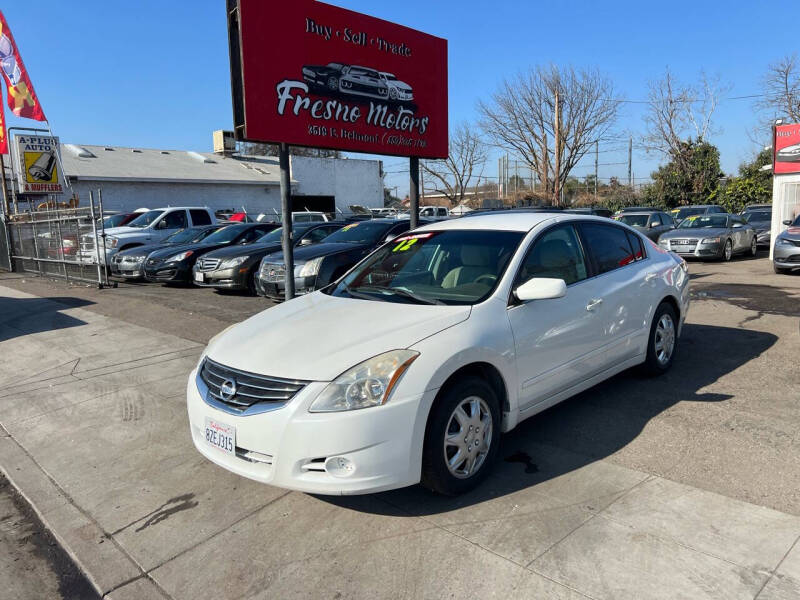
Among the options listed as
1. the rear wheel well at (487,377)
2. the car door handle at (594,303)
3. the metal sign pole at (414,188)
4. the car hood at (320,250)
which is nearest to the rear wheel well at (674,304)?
the car door handle at (594,303)

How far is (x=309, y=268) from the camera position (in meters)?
9.49

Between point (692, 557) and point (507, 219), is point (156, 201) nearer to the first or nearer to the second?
point (507, 219)

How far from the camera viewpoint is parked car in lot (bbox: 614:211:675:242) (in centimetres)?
1641

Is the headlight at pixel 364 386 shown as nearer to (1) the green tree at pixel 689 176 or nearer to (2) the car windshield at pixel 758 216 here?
(2) the car windshield at pixel 758 216

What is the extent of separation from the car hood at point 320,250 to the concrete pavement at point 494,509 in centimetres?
433

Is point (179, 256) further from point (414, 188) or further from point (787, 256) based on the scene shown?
point (787, 256)

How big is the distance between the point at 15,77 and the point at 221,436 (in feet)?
57.5

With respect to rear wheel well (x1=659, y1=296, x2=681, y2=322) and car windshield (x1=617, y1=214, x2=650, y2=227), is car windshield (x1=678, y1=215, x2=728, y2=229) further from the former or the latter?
rear wheel well (x1=659, y1=296, x2=681, y2=322)

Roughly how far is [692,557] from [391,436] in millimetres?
1518

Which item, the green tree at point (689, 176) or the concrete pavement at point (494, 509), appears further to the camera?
the green tree at point (689, 176)

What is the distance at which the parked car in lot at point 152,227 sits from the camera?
50.6ft

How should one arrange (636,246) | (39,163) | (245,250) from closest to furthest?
(636,246), (245,250), (39,163)

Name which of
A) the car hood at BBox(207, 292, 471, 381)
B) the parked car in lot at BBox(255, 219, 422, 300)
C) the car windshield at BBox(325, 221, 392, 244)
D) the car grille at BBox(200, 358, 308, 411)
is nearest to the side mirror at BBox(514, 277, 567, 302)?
the car hood at BBox(207, 292, 471, 381)

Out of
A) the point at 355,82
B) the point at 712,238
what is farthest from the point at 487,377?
the point at 712,238
